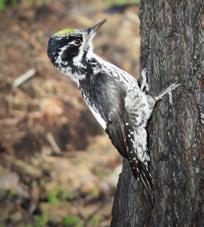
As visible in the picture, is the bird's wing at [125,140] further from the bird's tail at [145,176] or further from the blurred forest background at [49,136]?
the blurred forest background at [49,136]

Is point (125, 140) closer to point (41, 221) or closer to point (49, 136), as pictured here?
point (41, 221)

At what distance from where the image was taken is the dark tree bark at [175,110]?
13.8 feet

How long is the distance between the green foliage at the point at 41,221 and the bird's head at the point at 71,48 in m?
2.15

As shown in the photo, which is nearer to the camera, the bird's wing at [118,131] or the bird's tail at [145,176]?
the bird's tail at [145,176]

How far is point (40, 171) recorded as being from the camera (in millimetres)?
7316

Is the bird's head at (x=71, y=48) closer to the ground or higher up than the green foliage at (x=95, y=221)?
higher up

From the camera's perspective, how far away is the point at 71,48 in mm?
5414

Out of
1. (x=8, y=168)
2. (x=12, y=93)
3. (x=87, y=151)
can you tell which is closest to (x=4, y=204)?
(x=8, y=168)

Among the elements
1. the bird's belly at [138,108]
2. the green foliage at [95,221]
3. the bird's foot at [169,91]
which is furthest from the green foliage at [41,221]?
the bird's foot at [169,91]

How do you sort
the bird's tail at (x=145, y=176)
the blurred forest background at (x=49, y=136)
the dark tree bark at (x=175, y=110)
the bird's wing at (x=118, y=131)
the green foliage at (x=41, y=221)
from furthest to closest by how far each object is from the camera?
the blurred forest background at (x=49, y=136) → the green foliage at (x=41, y=221) → the bird's wing at (x=118, y=131) → the bird's tail at (x=145, y=176) → the dark tree bark at (x=175, y=110)

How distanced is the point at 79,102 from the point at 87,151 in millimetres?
998

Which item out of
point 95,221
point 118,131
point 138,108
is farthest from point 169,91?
point 95,221

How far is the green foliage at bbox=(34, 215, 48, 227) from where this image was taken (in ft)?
22.2

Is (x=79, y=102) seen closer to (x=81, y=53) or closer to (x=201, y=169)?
(x=81, y=53)
